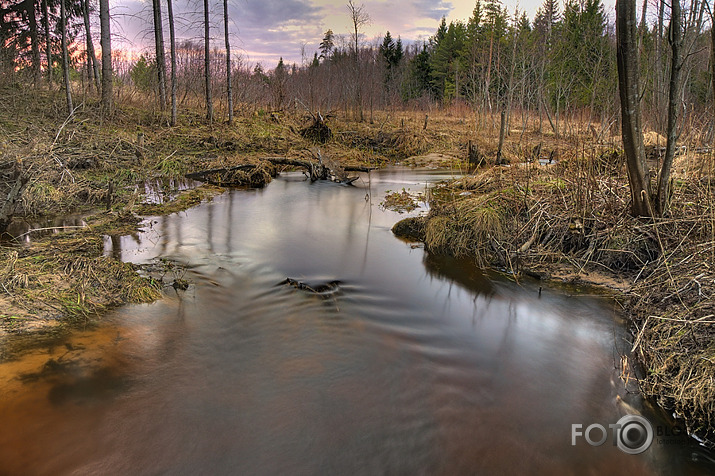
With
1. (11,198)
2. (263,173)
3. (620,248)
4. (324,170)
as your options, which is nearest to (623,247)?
(620,248)

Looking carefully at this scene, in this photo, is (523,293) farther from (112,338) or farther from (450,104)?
(450,104)

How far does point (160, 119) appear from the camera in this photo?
2022 centimetres

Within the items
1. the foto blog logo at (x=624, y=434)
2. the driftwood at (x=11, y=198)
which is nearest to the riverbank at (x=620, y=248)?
the foto blog logo at (x=624, y=434)

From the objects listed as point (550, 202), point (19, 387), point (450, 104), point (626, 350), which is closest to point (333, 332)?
point (19, 387)

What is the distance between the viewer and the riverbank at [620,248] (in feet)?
13.5

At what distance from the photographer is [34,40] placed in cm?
2223

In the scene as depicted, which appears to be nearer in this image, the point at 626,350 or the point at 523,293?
the point at 626,350

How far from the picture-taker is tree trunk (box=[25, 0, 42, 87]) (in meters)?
21.1

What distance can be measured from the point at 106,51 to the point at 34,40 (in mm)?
8825

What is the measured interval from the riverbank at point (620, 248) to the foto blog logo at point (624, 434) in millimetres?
355

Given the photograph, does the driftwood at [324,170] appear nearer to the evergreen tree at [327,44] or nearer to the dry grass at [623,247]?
the dry grass at [623,247]

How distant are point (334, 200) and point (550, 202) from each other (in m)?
6.94

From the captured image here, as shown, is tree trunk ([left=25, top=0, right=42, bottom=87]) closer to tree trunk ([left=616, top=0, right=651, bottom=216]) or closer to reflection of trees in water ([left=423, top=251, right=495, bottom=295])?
reflection of trees in water ([left=423, top=251, right=495, bottom=295])

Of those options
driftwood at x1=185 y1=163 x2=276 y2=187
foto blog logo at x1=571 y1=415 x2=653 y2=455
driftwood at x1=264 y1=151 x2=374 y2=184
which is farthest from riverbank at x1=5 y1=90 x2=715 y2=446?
driftwood at x1=264 y1=151 x2=374 y2=184
